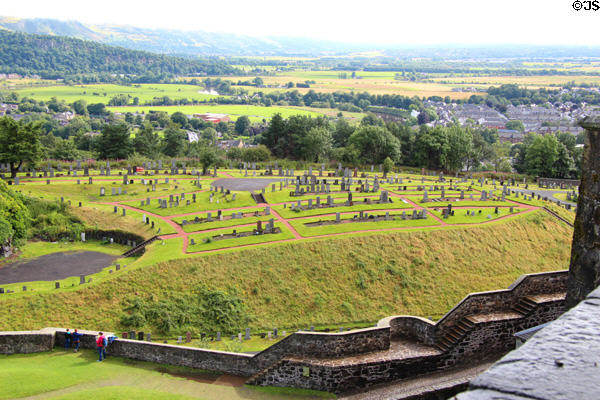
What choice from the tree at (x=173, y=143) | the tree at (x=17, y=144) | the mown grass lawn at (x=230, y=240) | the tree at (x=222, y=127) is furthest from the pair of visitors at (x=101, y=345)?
the tree at (x=222, y=127)

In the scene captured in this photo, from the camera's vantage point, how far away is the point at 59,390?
19141mm

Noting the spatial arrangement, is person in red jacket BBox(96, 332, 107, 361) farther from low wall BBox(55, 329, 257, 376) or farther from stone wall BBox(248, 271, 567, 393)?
stone wall BBox(248, 271, 567, 393)

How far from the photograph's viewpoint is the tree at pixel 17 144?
183 feet

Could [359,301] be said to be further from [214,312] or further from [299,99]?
[299,99]

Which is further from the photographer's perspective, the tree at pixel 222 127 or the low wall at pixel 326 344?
the tree at pixel 222 127

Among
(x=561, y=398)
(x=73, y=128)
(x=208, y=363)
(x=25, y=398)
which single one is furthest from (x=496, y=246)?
(x=73, y=128)

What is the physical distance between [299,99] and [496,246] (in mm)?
160673

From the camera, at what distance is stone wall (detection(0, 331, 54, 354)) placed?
76.3ft

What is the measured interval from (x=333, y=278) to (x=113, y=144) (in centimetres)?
4803

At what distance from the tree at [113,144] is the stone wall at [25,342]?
54.2 meters

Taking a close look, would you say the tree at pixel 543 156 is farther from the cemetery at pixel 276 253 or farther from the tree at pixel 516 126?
the tree at pixel 516 126

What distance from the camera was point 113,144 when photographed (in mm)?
75062

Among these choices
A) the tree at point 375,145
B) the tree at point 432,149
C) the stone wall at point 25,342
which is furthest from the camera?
the tree at point 432,149

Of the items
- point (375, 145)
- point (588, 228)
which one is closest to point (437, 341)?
point (588, 228)
